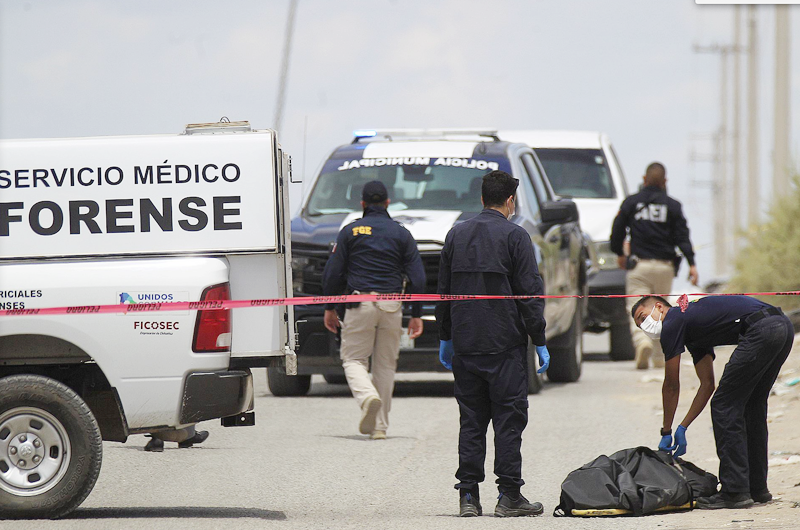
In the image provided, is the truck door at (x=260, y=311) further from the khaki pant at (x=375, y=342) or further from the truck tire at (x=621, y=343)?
the truck tire at (x=621, y=343)

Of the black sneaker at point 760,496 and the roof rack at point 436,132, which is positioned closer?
the black sneaker at point 760,496

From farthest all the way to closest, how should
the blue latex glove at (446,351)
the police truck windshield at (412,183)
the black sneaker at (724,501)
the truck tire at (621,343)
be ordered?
the truck tire at (621,343) < the police truck windshield at (412,183) < the blue latex glove at (446,351) < the black sneaker at (724,501)

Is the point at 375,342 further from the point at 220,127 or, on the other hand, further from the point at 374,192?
the point at 220,127

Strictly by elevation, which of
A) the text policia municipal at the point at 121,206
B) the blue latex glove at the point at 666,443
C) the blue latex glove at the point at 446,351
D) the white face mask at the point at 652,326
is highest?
the text policia municipal at the point at 121,206

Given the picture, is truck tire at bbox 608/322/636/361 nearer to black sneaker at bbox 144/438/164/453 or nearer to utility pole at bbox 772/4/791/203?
utility pole at bbox 772/4/791/203

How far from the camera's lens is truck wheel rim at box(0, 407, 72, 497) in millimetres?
7465

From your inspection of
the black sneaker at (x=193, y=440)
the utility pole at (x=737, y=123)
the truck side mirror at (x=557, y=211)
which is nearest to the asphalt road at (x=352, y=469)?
the black sneaker at (x=193, y=440)

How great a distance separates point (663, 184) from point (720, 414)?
791 cm

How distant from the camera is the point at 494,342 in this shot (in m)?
7.58

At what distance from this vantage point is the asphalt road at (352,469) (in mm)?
7482

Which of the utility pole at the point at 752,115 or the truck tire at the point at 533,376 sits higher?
the utility pole at the point at 752,115

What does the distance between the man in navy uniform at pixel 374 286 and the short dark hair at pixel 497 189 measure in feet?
10.1

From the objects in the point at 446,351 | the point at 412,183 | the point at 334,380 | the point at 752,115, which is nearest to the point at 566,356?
the point at 334,380

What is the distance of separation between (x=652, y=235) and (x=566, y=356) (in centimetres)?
169
